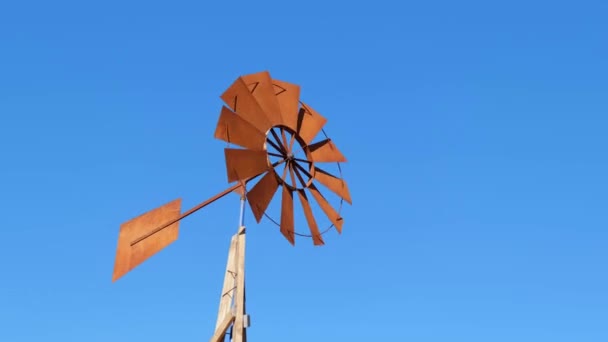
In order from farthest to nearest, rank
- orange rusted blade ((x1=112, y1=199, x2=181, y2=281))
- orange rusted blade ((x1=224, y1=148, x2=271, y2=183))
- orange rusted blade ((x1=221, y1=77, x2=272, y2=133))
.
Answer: orange rusted blade ((x1=221, y1=77, x2=272, y2=133)), orange rusted blade ((x1=224, y1=148, x2=271, y2=183)), orange rusted blade ((x1=112, y1=199, x2=181, y2=281))

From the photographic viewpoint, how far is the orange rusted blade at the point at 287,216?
9.11 meters

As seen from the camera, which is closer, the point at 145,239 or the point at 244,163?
the point at 145,239

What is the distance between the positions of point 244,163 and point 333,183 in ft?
5.66

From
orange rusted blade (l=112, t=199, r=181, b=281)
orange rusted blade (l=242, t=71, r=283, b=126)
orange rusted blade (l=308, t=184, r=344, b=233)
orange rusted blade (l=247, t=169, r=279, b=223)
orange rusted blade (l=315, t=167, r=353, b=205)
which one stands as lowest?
orange rusted blade (l=112, t=199, r=181, b=281)

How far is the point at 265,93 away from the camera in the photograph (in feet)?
29.6

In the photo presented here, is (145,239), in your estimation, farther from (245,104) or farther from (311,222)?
(311,222)

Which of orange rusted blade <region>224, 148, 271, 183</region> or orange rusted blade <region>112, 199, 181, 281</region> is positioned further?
orange rusted blade <region>224, 148, 271, 183</region>

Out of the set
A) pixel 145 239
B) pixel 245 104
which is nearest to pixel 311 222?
pixel 245 104

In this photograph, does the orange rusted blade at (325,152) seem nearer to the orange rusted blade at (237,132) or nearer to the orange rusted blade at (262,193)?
the orange rusted blade at (262,193)

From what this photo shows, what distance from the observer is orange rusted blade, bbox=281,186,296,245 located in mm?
9109

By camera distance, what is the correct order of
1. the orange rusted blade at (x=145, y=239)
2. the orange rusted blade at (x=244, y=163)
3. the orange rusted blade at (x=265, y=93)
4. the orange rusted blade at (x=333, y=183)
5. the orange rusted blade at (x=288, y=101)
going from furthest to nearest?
the orange rusted blade at (x=333, y=183)
the orange rusted blade at (x=288, y=101)
the orange rusted blade at (x=265, y=93)
the orange rusted blade at (x=244, y=163)
the orange rusted blade at (x=145, y=239)

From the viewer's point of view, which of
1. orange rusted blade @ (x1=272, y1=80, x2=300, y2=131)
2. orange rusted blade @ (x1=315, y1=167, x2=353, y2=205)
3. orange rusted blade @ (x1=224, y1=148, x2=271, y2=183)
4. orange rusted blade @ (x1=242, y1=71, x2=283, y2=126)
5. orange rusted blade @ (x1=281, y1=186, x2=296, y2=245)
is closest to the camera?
orange rusted blade @ (x1=224, y1=148, x2=271, y2=183)

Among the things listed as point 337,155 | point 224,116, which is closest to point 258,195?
point 224,116

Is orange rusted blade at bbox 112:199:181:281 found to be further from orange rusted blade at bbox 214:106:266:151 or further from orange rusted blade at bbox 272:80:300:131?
orange rusted blade at bbox 272:80:300:131
